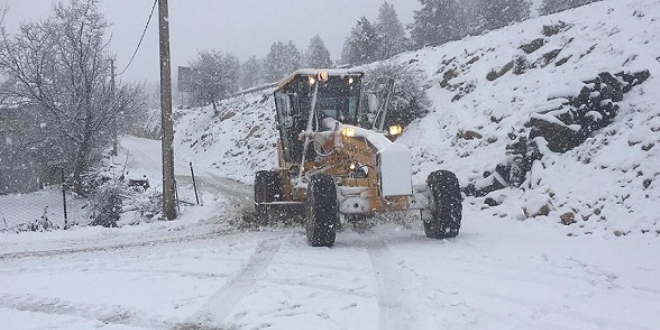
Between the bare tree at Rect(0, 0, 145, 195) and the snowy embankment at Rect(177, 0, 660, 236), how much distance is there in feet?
23.9

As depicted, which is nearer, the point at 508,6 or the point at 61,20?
the point at 61,20

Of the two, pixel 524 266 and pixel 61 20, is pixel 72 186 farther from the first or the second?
pixel 524 266

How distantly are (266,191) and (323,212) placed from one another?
4030mm

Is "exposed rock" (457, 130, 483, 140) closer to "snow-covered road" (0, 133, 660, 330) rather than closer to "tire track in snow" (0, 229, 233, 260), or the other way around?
"snow-covered road" (0, 133, 660, 330)

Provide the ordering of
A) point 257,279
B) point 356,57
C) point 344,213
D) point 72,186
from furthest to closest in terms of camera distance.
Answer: point 356,57 < point 72,186 < point 344,213 < point 257,279

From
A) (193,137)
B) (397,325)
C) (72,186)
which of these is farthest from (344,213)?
(193,137)

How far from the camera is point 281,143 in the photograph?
12.1 meters

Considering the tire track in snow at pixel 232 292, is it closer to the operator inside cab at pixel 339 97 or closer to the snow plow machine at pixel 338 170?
the snow plow machine at pixel 338 170

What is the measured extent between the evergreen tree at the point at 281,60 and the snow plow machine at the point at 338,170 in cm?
5153

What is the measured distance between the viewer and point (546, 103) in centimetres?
1126

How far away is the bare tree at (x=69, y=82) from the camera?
18.7 m

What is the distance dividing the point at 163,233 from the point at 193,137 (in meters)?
34.2

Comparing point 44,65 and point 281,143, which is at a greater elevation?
point 44,65

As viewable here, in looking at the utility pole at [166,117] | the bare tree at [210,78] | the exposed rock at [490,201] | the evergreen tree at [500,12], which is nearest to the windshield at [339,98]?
the exposed rock at [490,201]
